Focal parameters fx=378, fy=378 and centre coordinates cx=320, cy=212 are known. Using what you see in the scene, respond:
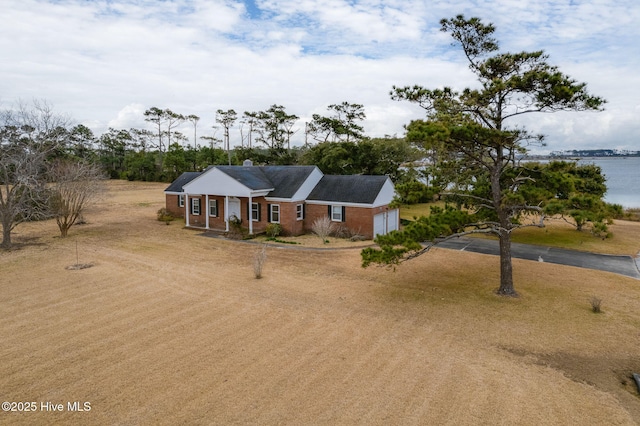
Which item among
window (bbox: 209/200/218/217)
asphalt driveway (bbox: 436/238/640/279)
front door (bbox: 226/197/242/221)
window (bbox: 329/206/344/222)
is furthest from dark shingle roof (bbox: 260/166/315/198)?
asphalt driveway (bbox: 436/238/640/279)

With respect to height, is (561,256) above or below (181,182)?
below

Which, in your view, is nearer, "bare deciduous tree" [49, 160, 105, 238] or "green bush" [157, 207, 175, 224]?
"bare deciduous tree" [49, 160, 105, 238]

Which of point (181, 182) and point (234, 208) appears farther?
point (181, 182)

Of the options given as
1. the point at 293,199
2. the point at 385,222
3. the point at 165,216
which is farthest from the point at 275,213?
the point at 165,216

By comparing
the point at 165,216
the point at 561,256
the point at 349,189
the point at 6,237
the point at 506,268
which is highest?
the point at 349,189

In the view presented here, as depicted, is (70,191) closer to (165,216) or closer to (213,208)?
(165,216)

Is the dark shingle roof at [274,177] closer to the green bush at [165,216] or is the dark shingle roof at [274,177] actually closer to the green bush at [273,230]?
the green bush at [273,230]

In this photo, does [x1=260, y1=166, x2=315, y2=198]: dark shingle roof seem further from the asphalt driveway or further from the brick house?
the asphalt driveway

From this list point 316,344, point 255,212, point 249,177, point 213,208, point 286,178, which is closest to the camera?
point 316,344
